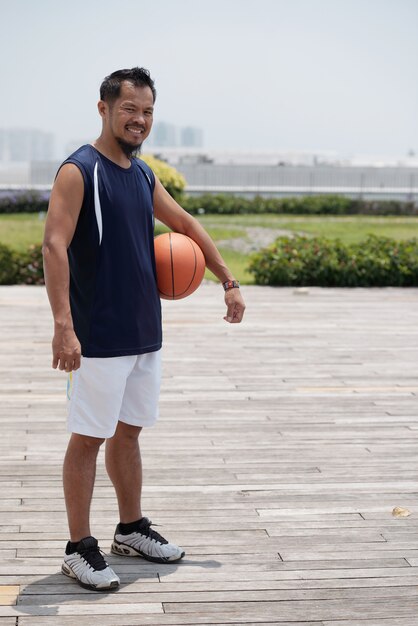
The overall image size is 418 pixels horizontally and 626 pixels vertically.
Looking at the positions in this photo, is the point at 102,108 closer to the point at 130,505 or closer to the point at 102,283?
the point at 102,283

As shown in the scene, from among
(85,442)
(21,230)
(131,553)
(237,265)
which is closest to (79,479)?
(85,442)

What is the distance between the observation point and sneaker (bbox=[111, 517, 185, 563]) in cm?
408

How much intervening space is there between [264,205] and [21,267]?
18.5 meters

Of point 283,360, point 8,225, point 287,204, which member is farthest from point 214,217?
point 283,360

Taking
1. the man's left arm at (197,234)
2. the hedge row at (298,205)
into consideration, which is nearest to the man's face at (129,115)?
the man's left arm at (197,234)

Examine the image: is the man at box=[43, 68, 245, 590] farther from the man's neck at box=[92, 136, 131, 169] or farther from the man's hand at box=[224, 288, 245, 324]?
the man's hand at box=[224, 288, 245, 324]

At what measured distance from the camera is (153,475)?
5.32m

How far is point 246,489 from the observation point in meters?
5.09

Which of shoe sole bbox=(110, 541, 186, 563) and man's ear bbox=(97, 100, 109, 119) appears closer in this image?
man's ear bbox=(97, 100, 109, 119)

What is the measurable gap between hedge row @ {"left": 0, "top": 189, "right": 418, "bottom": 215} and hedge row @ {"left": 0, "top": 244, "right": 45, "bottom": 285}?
601 inches

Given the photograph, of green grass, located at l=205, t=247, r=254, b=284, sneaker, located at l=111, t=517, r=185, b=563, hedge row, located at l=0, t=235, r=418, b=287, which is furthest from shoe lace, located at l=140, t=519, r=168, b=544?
green grass, located at l=205, t=247, r=254, b=284

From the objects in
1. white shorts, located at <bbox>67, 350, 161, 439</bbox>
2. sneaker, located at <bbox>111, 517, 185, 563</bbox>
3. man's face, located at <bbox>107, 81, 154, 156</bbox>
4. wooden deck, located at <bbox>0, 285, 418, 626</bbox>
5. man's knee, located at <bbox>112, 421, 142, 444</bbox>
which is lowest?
wooden deck, located at <bbox>0, 285, 418, 626</bbox>

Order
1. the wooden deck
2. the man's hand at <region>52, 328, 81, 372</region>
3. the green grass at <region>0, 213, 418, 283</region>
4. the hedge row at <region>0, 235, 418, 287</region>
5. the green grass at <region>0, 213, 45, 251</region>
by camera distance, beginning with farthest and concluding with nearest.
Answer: the green grass at <region>0, 213, 418, 283</region>, the green grass at <region>0, 213, 45, 251</region>, the hedge row at <region>0, 235, 418, 287</region>, the wooden deck, the man's hand at <region>52, 328, 81, 372</region>

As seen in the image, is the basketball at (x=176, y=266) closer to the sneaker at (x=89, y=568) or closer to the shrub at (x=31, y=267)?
the sneaker at (x=89, y=568)
